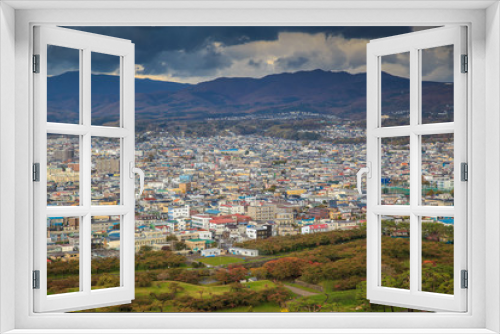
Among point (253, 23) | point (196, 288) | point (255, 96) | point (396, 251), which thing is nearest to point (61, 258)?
point (196, 288)

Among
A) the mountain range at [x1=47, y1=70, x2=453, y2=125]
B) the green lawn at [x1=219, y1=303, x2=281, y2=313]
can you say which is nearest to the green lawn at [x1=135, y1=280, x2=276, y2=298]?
the green lawn at [x1=219, y1=303, x2=281, y2=313]

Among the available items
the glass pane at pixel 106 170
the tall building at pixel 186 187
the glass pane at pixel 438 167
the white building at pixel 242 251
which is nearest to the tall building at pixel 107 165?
the glass pane at pixel 106 170

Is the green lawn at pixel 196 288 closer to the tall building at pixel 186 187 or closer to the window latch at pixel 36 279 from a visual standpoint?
the tall building at pixel 186 187

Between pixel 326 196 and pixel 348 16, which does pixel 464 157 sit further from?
pixel 326 196

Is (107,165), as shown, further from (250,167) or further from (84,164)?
(250,167)

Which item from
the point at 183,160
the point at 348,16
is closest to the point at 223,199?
the point at 183,160
